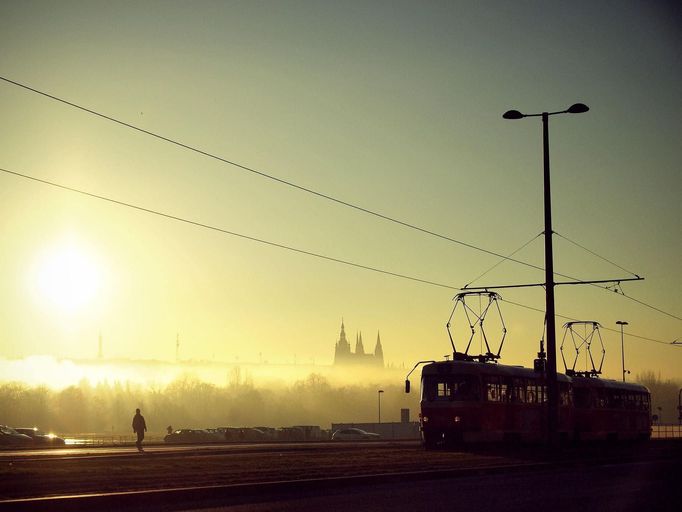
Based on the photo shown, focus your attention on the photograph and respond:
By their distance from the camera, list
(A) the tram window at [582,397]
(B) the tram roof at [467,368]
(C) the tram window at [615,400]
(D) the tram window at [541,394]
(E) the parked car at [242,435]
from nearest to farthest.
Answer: (B) the tram roof at [467,368] → (D) the tram window at [541,394] → (A) the tram window at [582,397] → (C) the tram window at [615,400] → (E) the parked car at [242,435]

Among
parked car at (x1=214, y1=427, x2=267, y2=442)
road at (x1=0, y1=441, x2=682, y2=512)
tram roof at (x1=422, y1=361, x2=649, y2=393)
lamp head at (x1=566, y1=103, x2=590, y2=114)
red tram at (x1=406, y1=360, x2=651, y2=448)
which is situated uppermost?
lamp head at (x1=566, y1=103, x2=590, y2=114)

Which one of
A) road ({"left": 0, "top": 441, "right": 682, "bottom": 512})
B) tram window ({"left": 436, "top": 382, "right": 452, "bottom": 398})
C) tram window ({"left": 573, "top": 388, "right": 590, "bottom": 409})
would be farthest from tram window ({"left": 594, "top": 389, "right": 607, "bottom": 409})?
road ({"left": 0, "top": 441, "right": 682, "bottom": 512})

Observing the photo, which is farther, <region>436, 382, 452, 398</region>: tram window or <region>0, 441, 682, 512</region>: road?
<region>436, 382, 452, 398</region>: tram window

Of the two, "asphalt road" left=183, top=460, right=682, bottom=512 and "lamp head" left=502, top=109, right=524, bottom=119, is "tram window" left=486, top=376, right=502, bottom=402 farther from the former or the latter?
"asphalt road" left=183, top=460, right=682, bottom=512

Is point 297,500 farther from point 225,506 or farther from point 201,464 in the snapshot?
point 201,464

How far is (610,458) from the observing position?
32.4 meters

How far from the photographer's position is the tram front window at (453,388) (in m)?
41.1

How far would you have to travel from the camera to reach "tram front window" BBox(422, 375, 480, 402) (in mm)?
41094

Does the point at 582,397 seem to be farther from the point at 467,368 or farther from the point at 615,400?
the point at 467,368

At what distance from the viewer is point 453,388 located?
4153cm

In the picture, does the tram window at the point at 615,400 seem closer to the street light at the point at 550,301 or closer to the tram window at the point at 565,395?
the tram window at the point at 565,395

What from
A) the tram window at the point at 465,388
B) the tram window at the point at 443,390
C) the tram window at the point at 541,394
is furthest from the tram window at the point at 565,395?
the tram window at the point at 443,390

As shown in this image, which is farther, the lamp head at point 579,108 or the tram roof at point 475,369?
the tram roof at point 475,369

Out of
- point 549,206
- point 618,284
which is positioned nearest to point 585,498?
point 549,206
